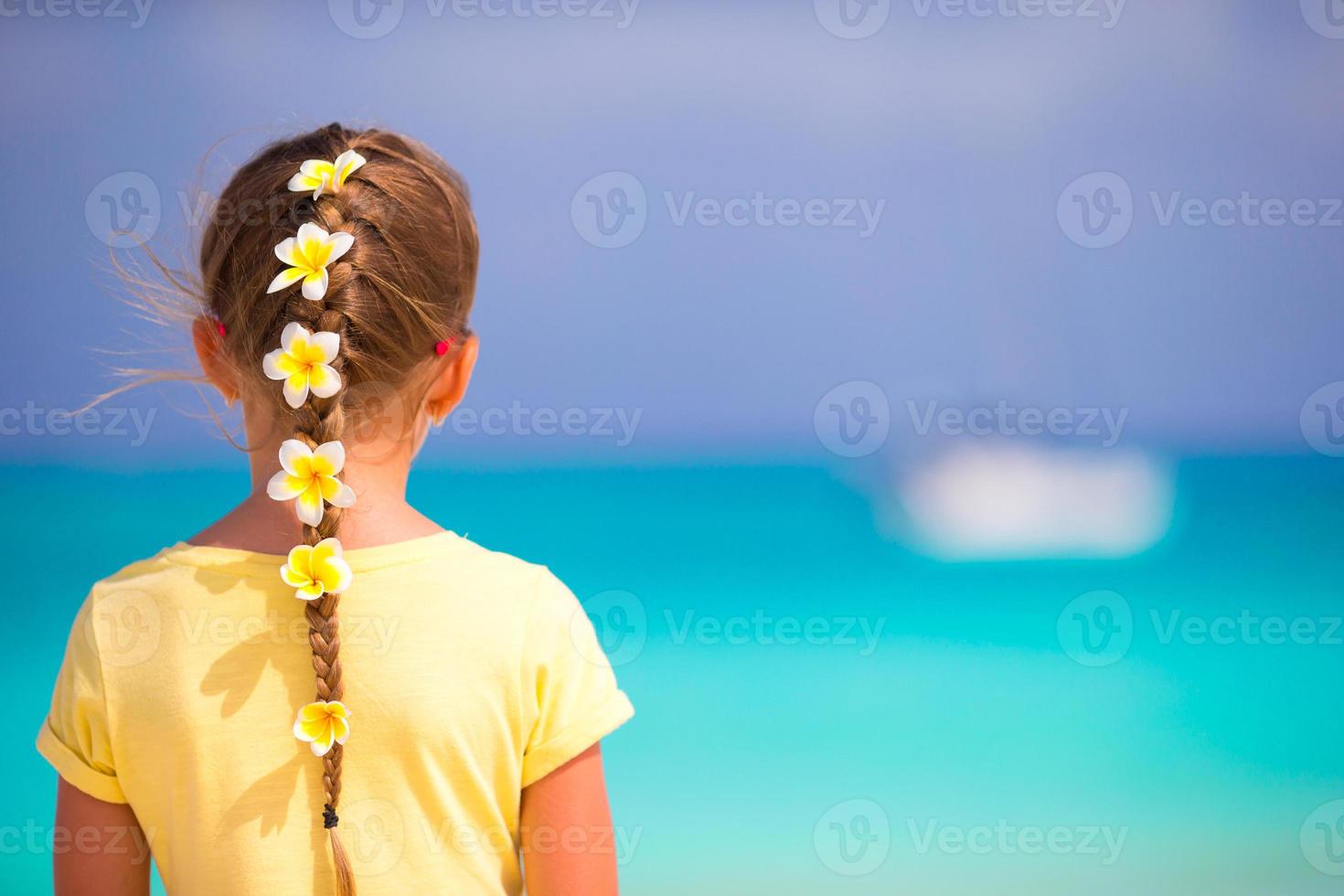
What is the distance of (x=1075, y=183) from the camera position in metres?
3.84

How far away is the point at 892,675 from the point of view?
3.08m

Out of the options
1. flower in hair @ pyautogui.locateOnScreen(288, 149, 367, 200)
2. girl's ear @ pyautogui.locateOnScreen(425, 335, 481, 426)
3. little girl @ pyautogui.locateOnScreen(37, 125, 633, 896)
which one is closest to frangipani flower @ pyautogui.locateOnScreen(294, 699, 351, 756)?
little girl @ pyautogui.locateOnScreen(37, 125, 633, 896)

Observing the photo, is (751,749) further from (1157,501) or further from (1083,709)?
(1157,501)

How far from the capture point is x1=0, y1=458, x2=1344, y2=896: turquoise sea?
2305 millimetres

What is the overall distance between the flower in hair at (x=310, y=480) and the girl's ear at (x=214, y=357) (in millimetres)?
103

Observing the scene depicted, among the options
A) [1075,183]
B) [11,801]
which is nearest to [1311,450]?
[1075,183]

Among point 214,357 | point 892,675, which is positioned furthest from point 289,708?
point 892,675

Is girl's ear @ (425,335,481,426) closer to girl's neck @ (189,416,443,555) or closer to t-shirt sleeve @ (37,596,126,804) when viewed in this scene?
girl's neck @ (189,416,443,555)

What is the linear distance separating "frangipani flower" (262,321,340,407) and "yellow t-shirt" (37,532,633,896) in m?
0.11

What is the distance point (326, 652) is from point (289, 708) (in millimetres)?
56

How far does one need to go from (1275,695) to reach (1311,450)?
57.0 inches

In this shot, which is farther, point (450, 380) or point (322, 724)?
point (450, 380)

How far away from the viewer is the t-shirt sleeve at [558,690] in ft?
2.78

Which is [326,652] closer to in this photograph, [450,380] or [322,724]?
[322,724]
